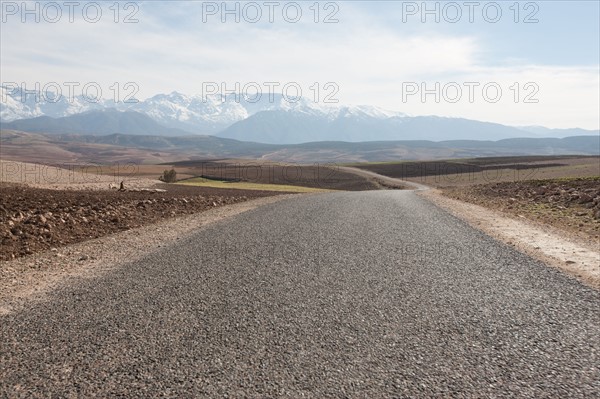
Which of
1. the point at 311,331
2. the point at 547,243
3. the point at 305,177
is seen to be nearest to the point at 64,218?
the point at 311,331

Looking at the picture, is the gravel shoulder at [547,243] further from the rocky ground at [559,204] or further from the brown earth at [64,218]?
the brown earth at [64,218]

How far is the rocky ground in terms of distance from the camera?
1902cm

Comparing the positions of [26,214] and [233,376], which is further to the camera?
[26,214]

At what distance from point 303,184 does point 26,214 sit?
73.1 meters

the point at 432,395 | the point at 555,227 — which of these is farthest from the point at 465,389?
the point at 555,227

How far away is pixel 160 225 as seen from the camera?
1958 centimetres

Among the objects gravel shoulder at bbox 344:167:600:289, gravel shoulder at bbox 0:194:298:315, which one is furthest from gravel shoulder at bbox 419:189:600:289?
gravel shoulder at bbox 0:194:298:315

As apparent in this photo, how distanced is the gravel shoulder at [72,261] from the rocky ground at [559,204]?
1550cm

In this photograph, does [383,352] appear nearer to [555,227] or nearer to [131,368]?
[131,368]

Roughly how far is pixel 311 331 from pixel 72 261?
27.1 ft

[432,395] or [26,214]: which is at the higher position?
[26,214]

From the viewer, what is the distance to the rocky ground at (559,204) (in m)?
19.0

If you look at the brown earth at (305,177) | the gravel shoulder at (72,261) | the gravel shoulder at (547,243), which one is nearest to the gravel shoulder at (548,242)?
the gravel shoulder at (547,243)

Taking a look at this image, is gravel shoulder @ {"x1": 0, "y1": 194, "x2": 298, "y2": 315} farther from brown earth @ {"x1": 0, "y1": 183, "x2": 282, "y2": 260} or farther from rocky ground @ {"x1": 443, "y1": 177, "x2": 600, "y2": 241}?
rocky ground @ {"x1": 443, "y1": 177, "x2": 600, "y2": 241}
